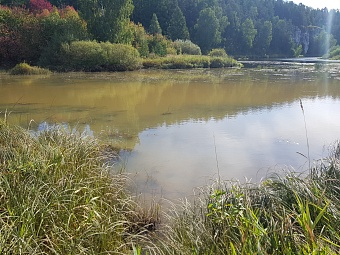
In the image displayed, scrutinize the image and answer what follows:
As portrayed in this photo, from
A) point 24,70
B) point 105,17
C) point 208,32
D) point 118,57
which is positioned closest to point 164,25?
point 208,32

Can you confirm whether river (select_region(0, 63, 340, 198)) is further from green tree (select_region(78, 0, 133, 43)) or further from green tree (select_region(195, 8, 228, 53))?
green tree (select_region(195, 8, 228, 53))

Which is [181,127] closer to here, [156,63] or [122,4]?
[156,63]

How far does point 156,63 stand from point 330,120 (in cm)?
1905

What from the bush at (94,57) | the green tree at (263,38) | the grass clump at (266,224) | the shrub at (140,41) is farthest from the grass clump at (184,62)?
the green tree at (263,38)

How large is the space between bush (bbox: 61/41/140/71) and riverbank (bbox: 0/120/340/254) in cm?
2029

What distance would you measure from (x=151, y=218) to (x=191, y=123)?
498cm

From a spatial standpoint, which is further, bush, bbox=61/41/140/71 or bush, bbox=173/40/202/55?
bush, bbox=173/40/202/55

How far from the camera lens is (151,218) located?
11.2 ft

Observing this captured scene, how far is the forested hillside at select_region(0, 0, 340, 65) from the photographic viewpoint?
2506cm

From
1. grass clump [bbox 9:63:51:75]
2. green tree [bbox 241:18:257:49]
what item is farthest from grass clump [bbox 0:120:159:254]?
green tree [bbox 241:18:257:49]

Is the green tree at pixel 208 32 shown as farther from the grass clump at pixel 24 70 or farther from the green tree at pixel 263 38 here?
the grass clump at pixel 24 70

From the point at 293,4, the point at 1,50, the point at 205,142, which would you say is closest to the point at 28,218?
the point at 205,142

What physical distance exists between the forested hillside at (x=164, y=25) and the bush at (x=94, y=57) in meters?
1.26

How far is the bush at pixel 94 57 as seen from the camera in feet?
75.1
